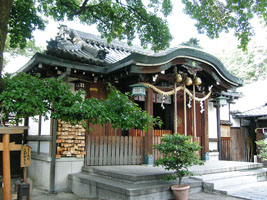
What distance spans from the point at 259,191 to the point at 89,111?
17.9 feet

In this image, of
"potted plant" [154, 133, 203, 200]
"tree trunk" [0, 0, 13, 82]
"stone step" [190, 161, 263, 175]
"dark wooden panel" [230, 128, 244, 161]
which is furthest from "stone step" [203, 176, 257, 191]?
"dark wooden panel" [230, 128, 244, 161]

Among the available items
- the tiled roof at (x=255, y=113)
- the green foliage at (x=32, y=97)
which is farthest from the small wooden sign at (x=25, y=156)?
the tiled roof at (x=255, y=113)

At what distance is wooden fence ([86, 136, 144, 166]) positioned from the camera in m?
8.60

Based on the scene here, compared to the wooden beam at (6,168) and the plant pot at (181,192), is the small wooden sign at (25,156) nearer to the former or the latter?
the wooden beam at (6,168)

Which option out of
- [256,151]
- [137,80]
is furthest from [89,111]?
[256,151]

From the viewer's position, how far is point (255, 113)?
A: 47.3 feet

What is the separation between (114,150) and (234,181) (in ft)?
12.7

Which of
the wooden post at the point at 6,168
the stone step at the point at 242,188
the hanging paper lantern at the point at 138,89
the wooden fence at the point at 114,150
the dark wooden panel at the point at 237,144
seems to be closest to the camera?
the wooden post at the point at 6,168

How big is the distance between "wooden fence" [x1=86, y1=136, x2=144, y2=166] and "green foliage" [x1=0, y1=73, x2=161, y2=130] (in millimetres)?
3391

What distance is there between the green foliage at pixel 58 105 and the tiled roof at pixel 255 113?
34.5 ft

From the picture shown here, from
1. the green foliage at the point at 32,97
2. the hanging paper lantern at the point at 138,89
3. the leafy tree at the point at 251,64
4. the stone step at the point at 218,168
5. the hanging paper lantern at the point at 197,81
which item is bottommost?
the stone step at the point at 218,168

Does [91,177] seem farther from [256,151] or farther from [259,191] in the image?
[256,151]

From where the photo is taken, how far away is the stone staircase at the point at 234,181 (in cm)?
709

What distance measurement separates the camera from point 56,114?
194 inches
